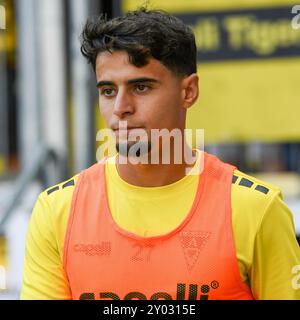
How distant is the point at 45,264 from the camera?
2.37 metres

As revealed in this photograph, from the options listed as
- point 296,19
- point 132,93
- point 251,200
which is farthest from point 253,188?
point 296,19

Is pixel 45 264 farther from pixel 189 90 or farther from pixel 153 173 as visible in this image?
pixel 189 90

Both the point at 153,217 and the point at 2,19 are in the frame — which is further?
the point at 2,19

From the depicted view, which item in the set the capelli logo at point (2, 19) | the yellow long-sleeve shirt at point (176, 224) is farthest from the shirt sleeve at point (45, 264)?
the capelli logo at point (2, 19)

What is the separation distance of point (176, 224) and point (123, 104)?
Result: 0.40 metres

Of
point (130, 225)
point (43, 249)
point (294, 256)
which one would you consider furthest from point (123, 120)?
point (294, 256)

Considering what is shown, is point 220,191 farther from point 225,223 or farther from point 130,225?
point 130,225

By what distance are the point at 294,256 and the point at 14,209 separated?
3.91 m

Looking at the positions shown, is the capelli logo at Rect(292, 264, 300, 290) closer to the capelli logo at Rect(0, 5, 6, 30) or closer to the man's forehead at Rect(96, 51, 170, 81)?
the man's forehead at Rect(96, 51, 170, 81)

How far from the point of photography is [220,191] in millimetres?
2381

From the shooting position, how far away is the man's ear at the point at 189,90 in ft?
7.86

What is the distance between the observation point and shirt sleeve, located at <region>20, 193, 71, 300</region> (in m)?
2.36

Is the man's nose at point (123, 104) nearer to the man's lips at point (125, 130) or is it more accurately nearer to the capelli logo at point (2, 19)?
the man's lips at point (125, 130)

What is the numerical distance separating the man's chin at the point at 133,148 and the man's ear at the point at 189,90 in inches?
8.4
